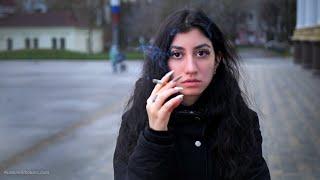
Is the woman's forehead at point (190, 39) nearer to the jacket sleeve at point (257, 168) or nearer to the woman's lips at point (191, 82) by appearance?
the woman's lips at point (191, 82)

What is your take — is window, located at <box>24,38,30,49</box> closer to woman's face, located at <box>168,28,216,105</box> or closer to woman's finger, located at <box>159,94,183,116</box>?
woman's face, located at <box>168,28,216,105</box>

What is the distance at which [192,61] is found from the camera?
5.60 ft

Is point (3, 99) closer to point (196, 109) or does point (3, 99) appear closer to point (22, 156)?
point (22, 156)

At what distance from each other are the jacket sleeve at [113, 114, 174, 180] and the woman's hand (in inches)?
1.0

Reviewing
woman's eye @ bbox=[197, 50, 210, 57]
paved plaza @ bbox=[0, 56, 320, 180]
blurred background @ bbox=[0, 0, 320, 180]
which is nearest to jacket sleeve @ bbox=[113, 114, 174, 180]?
woman's eye @ bbox=[197, 50, 210, 57]

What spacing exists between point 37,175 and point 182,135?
16.8 ft

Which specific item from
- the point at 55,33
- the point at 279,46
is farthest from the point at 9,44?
the point at 279,46

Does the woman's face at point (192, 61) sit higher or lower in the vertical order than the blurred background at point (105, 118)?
higher

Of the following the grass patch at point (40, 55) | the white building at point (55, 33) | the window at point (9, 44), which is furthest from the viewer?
the white building at point (55, 33)

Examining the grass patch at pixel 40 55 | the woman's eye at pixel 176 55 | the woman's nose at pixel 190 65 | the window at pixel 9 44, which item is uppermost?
the woman's eye at pixel 176 55

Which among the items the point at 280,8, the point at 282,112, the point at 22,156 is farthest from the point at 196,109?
the point at 280,8

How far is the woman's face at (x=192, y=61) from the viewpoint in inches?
67.2

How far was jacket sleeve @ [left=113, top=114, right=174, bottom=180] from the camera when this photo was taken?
1.62m

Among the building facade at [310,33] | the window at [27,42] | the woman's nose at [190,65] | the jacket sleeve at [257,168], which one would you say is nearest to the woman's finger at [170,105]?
the woman's nose at [190,65]
